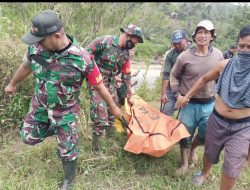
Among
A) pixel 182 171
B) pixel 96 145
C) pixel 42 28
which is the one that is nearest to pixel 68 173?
pixel 96 145

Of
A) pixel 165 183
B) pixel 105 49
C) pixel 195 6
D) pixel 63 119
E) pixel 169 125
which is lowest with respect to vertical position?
pixel 195 6

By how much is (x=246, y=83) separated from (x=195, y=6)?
38.8m

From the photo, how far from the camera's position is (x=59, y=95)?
9.77ft

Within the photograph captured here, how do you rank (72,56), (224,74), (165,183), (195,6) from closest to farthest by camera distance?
1. (72,56)
2. (224,74)
3. (165,183)
4. (195,6)

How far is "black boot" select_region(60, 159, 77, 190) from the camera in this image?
3252 millimetres

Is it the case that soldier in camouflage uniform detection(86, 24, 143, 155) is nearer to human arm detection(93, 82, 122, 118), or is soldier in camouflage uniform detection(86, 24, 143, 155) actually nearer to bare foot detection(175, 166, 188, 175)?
human arm detection(93, 82, 122, 118)

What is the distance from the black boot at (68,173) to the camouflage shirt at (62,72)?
0.57 meters

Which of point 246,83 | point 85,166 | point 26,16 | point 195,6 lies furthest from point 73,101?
point 195,6

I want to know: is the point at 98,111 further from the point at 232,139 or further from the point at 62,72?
the point at 232,139

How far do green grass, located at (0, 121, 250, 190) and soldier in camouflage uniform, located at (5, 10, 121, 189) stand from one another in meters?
0.30

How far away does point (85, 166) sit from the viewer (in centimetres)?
369

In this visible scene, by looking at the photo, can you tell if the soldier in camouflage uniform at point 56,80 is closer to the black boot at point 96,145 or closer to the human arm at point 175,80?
→ the black boot at point 96,145

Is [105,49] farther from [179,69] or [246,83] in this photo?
[246,83]

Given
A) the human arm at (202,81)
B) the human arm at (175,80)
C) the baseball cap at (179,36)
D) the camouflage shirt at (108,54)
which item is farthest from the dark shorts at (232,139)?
the baseball cap at (179,36)
